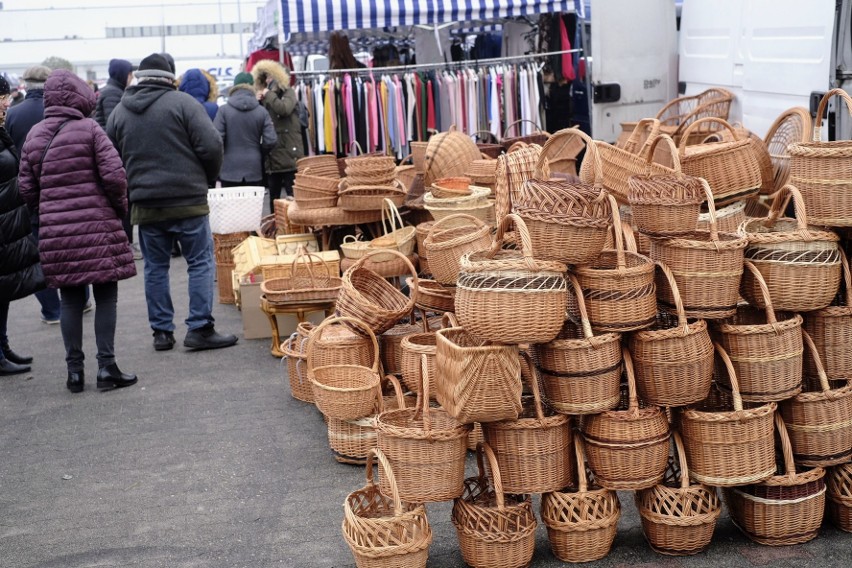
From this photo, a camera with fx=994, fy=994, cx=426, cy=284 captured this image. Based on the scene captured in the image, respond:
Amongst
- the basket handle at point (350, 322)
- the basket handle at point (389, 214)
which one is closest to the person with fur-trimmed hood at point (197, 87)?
the basket handle at point (389, 214)

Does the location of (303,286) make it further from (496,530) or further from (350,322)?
(496,530)

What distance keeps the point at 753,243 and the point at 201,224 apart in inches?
165

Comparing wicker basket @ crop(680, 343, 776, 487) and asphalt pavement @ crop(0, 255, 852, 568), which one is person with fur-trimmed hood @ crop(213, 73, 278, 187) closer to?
asphalt pavement @ crop(0, 255, 852, 568)

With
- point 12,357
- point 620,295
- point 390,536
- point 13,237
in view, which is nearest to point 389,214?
point 13,237

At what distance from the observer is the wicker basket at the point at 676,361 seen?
368 cm

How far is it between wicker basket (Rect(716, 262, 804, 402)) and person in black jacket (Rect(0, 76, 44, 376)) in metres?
4.49

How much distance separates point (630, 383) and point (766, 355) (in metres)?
0.52

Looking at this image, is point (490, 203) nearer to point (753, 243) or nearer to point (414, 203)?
point (414, 203)

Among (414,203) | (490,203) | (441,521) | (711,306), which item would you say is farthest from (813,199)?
(414,203)

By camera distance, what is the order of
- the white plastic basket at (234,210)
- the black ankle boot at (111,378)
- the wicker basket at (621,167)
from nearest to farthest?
the wicker basket at (621,167), the black ankle boot at (111,378), the white plastic basket at (234,210)

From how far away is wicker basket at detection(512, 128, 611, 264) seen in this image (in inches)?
143

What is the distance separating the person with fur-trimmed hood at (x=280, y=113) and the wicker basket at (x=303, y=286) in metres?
4.01

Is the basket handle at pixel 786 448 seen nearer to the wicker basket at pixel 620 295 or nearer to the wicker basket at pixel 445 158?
the wicker basket at pixel 620 295

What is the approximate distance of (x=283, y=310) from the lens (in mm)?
6594
